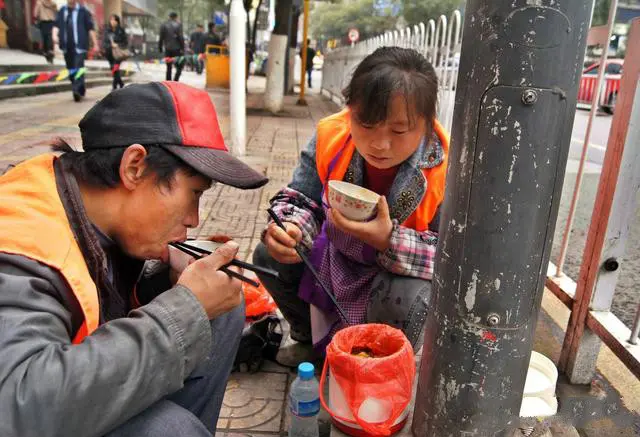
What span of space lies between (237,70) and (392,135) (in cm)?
476

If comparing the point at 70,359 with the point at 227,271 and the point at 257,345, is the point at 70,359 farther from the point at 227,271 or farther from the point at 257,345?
the point at 257,345

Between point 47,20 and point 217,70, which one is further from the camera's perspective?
point 217,70

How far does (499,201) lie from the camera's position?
51.2 inches

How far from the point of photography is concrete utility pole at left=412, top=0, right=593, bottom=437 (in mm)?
1203

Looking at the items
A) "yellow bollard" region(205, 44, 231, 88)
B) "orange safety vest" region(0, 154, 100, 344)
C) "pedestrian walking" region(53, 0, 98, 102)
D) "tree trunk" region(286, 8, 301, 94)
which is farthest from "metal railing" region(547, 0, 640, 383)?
"yellow bollard" region(205, 44, 231, 88)

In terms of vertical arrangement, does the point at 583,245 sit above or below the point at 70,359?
below

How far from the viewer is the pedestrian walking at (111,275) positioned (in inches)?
39.0

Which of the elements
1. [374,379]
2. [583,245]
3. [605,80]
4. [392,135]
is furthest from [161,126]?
[583,245]

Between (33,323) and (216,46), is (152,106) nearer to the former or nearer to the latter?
(33,323)

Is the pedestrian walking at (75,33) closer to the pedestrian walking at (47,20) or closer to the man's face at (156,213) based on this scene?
the pedestrian walking at (47,20)

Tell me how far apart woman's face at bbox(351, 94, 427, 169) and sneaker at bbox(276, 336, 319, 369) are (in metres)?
0.91

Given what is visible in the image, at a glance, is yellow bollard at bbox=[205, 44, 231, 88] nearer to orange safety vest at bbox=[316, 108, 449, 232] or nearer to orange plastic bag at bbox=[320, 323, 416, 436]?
orange safety vest at bbox=[316, 108, 449, 232]

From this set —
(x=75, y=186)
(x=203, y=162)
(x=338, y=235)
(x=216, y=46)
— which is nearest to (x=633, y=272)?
(x=338, y=235)

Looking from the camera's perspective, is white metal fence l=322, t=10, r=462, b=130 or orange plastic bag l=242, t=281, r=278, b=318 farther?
white metal fence l=322, t=10, r=462, b=130
